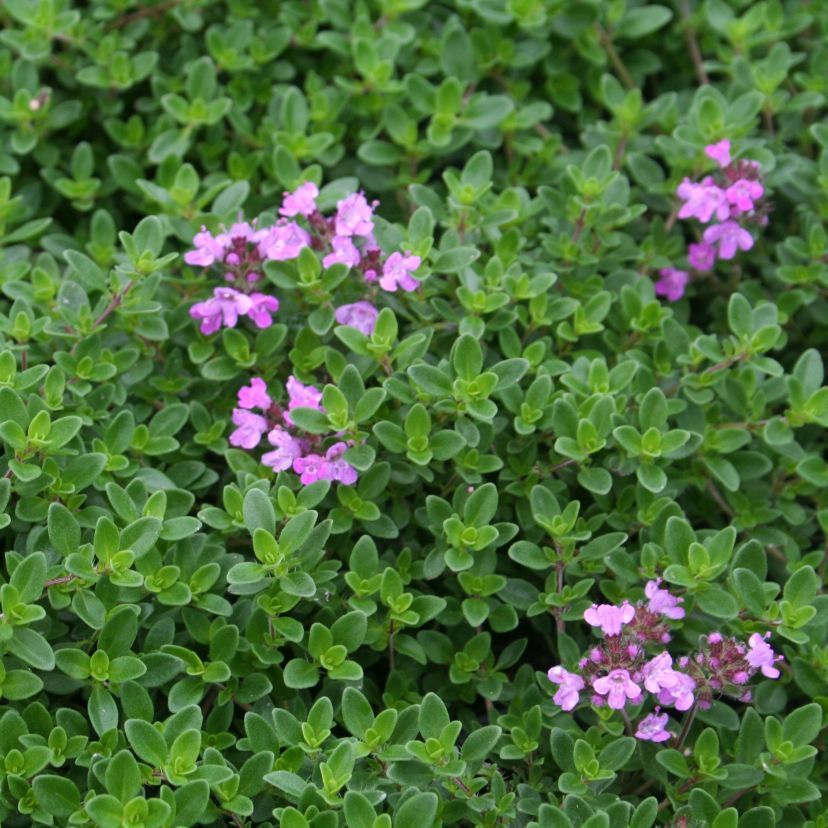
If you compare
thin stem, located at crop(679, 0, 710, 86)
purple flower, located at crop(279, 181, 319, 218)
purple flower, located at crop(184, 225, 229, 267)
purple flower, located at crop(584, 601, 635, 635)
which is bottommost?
purple flower, located at crop(584, 601, 635, 635)

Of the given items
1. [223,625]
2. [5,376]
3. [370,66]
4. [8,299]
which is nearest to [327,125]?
[370,66]

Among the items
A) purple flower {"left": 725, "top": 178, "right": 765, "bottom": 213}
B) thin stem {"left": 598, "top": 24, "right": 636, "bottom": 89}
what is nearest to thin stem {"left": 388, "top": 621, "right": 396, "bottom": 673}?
purple flower {"left": 725, "top": 178, "right": 765, "bottom": 213}

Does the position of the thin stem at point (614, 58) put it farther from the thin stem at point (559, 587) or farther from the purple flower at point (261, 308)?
the thin stem at point (559, 587)

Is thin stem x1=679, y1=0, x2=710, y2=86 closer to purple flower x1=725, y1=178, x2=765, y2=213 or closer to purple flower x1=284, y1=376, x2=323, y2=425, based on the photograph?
purple flower x1=725, y1=178, x2=765, y2=213

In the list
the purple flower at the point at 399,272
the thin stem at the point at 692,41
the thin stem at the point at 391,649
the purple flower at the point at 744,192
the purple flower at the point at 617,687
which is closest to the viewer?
the purple flower at the point at 617,687

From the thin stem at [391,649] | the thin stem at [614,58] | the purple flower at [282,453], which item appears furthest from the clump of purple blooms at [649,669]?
the thin stem at [614,58]

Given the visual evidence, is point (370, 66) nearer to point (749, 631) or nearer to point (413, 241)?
point (413, 241)

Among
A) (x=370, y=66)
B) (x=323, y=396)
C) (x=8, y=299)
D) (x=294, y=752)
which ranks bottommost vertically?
(x=294, y=752)
